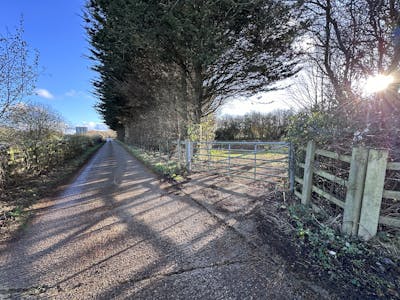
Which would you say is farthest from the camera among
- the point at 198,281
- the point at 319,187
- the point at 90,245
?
the point at 319,187

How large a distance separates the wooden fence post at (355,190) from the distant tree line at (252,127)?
17377mm

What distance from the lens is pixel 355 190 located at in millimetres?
2277

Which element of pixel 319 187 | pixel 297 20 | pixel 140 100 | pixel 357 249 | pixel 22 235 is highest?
pixel 297 20

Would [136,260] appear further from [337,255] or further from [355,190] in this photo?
[355,190]

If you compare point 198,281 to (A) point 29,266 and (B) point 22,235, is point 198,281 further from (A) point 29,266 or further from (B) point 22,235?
(B) point 22,235

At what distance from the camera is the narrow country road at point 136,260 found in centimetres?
181

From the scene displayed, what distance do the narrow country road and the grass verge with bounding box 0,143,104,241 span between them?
23cm

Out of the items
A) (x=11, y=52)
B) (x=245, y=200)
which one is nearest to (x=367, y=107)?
(x=245, y=200)

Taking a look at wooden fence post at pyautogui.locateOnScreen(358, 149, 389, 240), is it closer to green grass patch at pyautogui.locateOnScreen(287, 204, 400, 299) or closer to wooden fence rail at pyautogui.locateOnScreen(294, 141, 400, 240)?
wooden fence rail at pyautogui.locateOnScreen(294, 141, 400, 240)

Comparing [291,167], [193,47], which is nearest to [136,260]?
[291,167]

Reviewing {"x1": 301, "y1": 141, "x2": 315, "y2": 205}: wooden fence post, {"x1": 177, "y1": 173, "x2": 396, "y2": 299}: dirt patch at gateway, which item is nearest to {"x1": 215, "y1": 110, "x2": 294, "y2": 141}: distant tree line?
{"x1": 177, "y1": 173, "x2": 396, "y2": 299}: dirt patch at gateway

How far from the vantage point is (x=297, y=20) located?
6.51 metres

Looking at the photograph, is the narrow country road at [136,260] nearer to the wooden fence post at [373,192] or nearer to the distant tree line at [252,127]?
the wooden fence post at [373,192]

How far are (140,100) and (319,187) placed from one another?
412 inches
